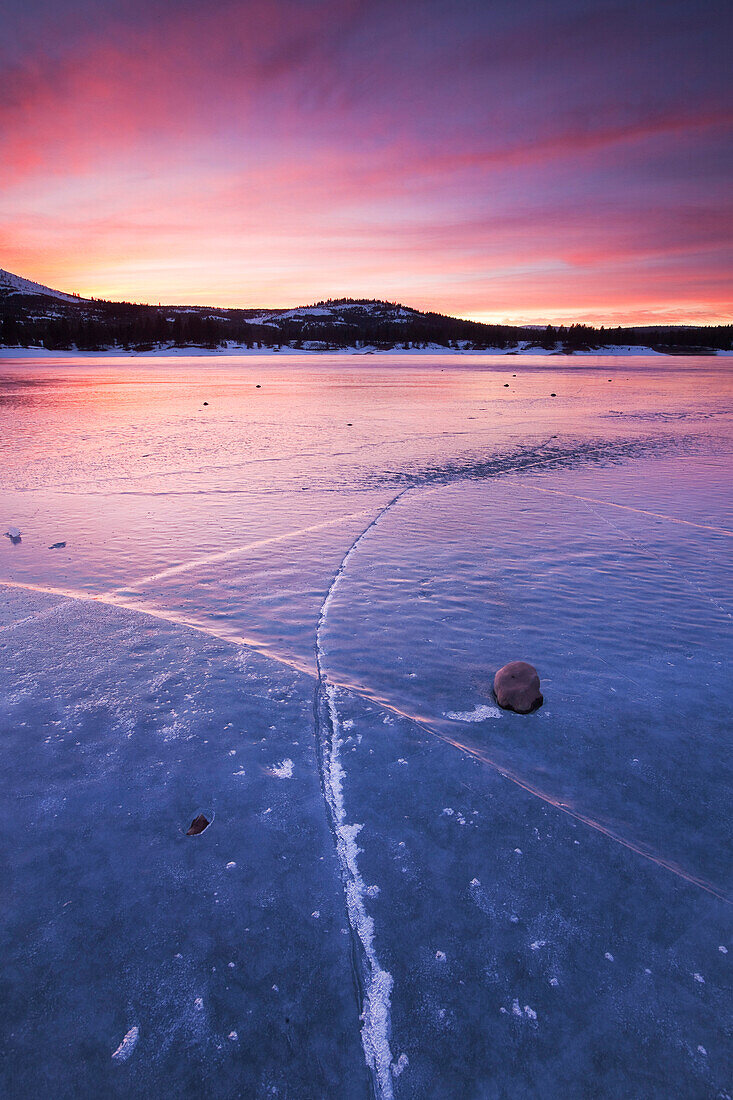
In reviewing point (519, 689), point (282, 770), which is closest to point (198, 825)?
point (282, 770)

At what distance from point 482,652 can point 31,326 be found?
11836 centimetres

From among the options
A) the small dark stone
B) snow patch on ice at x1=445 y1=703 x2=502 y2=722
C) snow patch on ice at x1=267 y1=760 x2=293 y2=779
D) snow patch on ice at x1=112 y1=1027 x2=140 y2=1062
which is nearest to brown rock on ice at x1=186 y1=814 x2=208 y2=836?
the small dark stone

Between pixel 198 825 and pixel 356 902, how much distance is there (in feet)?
2.74

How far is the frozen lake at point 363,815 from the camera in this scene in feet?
5.68

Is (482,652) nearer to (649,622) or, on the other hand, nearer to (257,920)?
(649,622)

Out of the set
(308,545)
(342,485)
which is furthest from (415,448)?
(308,545)

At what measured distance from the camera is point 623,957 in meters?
1.96

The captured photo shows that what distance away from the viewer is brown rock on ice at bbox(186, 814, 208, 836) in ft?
8.13

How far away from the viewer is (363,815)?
8.44ft

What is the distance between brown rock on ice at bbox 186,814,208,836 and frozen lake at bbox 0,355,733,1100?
3 centimetres

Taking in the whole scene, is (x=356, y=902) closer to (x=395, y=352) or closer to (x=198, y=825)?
(x=198, y=825)

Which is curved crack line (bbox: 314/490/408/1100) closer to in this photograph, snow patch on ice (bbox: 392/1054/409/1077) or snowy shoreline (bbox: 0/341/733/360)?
snow patch on ice (bbox: 392/1054/409/1077)

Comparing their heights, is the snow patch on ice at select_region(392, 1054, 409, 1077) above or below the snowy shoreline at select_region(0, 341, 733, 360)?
below

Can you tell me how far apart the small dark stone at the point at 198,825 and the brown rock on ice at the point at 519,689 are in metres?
1.83
